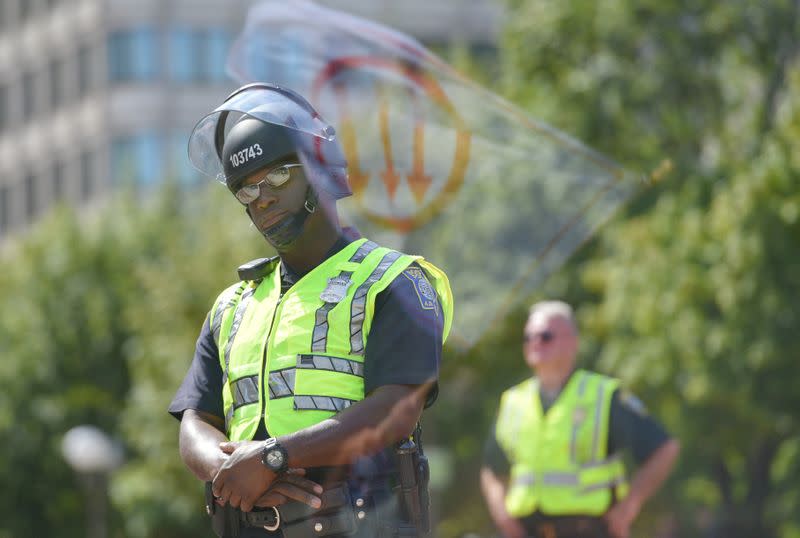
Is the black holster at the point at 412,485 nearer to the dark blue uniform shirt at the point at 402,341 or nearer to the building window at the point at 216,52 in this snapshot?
the dark blue uniform shirt at the point at 402,341

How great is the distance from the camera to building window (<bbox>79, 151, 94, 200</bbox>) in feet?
191

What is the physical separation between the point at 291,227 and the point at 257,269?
307 millimetres

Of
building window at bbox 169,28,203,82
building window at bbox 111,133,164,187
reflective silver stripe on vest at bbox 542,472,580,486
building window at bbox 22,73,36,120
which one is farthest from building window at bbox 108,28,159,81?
reflective silver stripe on vest at bbox 542,472,580,486

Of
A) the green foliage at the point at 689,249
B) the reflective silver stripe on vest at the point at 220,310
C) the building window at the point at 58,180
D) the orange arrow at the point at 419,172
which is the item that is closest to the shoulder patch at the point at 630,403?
the orange arrow at the point at 419,172

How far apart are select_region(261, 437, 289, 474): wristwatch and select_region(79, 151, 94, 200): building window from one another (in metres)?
55.2

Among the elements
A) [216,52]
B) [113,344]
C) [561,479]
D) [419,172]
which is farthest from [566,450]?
[216,52]

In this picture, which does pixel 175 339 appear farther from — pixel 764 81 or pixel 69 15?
pixel 69 15

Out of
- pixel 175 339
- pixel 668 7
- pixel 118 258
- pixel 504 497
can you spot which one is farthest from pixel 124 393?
pixel 504 497

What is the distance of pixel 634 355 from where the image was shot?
22469mm

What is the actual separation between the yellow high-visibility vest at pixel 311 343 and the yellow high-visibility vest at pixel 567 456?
4.45 metres

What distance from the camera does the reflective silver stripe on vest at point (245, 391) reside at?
4418mm

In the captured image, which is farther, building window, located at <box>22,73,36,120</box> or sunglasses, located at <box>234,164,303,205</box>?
building window, located at <box>22,73,36,120</box>

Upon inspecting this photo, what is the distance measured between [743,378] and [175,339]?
1160cm

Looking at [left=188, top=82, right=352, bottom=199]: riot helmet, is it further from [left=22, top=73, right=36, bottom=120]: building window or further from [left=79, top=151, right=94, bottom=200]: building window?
[left=22, top=73, right=36, bottom=120]: building window
